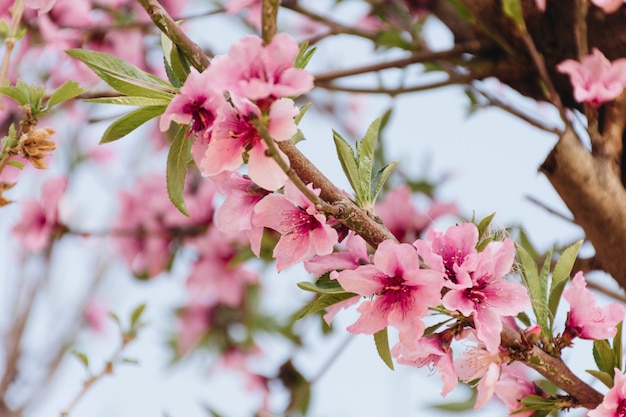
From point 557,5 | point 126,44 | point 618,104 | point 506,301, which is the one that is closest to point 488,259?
point 506,301

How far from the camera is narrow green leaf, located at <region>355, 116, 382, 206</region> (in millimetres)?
612

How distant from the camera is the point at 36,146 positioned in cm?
66

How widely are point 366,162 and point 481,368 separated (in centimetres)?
21

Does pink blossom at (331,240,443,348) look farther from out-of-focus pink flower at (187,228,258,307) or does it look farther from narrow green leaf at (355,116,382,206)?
out-of-focus pink flower at (187,228,258,307)

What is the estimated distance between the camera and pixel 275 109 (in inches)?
20.1

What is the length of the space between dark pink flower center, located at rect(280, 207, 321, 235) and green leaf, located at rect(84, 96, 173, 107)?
5.4 inches

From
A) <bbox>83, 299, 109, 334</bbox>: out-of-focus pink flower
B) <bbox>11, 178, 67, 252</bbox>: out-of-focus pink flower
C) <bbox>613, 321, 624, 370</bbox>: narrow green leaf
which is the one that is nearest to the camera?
<bbox>613, 321, 624, 370</bbox>: narrow green leaf

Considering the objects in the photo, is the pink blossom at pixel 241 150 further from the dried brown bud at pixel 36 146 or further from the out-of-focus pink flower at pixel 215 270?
the out-of-focus pink flower at pixel 215 270

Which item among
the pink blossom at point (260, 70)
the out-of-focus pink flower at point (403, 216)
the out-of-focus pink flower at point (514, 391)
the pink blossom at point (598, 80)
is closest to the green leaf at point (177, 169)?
the pink blossom at point (260, 70)

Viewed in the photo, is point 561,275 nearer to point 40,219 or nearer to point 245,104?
point 245,104

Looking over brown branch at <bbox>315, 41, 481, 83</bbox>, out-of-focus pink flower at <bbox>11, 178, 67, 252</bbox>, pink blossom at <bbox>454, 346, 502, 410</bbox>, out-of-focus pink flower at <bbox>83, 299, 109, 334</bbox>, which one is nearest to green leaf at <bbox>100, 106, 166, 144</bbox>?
pink blossom at <bbox>454, 346, 502, 410</bbox>

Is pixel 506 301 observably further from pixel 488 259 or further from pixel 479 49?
pixel 479 49

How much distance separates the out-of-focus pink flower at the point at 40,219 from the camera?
146 cm

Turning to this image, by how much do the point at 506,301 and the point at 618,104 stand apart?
42 centimetres
